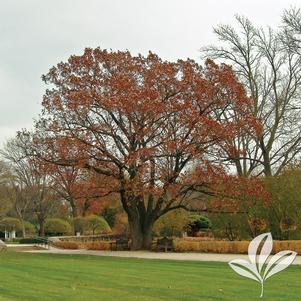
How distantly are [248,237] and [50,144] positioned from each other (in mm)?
11947

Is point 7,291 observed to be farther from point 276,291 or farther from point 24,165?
point 24,165

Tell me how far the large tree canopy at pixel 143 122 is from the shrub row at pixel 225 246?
2.84 metres

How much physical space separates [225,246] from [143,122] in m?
7.57

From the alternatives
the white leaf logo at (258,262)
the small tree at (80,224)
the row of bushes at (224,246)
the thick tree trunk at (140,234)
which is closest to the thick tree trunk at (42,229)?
the small tree at (80,224)

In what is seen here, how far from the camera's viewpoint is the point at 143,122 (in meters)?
27.7

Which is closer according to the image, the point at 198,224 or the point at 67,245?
the point at 67,245

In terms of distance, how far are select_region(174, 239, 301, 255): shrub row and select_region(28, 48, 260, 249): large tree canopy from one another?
2.84 m

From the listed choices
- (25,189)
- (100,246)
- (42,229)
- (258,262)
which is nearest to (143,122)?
(100,246)

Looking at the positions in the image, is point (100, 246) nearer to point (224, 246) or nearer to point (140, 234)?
point (140, 234)

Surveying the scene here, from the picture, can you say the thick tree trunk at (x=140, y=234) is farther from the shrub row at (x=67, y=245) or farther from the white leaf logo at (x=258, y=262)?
the white leaf logo at (x=258, y=262)

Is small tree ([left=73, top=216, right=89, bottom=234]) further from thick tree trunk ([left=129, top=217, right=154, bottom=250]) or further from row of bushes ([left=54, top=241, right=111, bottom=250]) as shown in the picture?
thick tree trunk ([left=129, top=217, right=154, bottom=250])

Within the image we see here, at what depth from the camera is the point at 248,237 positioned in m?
29.5

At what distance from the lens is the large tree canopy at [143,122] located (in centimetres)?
2688

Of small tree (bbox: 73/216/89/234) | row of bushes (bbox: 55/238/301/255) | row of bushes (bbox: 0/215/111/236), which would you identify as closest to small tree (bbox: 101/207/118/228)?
row of bushes (bbox: 0/215/111/236)
